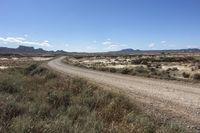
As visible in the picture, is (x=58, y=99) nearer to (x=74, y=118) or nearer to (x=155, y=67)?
(x=74, y=118)

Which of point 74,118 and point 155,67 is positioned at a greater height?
point 74,118

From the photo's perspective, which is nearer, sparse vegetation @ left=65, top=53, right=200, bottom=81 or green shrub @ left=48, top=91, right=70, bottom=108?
green shrub @ left=48, top=91, right=70, bottom=108

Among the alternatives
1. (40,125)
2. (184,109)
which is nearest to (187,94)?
(184,109)

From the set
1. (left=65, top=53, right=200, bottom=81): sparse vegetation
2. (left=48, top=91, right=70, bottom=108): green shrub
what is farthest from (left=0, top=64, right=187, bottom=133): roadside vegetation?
(left=65, top=53, right=200, bottom=81): sparse vegetation

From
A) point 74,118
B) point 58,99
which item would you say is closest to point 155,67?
point 58,99

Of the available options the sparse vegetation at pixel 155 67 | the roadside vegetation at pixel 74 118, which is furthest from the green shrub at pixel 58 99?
the sparse vegetation at pixel 155 67

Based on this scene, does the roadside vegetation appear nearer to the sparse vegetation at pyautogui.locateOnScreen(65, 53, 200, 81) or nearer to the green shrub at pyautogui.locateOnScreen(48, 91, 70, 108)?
the green shrub at pyautogui.locateOnScreen(48, 91, 70, 108)

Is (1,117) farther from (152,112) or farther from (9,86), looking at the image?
(9,86)

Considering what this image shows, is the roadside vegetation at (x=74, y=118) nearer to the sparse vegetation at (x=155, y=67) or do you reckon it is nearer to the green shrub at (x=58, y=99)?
the green shrub at (x=58, y=99)

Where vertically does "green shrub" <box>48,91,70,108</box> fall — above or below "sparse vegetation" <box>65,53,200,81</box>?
above

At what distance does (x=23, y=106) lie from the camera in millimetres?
8797

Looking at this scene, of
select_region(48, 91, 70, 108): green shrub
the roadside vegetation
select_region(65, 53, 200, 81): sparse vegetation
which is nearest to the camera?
the roadside vegetation

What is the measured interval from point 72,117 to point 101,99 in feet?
11.4

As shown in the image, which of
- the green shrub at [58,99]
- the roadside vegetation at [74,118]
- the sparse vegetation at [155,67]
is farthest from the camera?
the sparse vegetation at [155,67]
